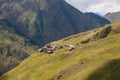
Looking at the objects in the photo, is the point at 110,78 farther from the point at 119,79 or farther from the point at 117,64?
the point at 117,64

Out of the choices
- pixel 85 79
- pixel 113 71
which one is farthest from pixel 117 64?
pixel 85 79

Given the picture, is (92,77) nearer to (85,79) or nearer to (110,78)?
(85,79)

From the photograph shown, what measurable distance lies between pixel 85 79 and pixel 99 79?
41.0ft

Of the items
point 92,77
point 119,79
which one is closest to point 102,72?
point 92,77

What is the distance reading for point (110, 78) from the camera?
18125 centimetres

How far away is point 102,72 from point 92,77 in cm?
779

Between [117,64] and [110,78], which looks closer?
[110,78]

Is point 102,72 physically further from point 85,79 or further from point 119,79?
point 119,79

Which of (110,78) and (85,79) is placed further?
(85,79)

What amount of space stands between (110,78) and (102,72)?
16102 mm

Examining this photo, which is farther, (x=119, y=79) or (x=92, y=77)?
(x=92, y=77)

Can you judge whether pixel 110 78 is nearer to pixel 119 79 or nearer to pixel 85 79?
pixel 119 79

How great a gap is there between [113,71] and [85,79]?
20.1 metres

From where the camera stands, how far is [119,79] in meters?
174
